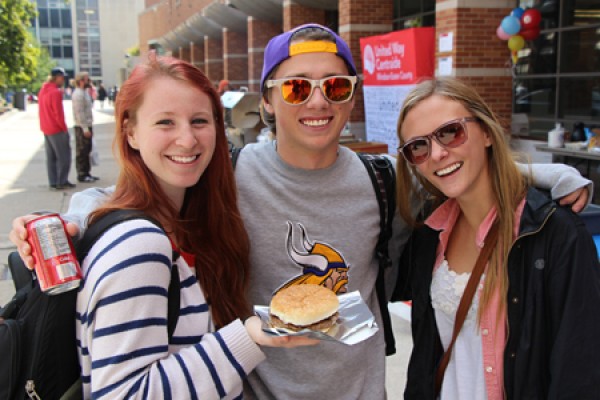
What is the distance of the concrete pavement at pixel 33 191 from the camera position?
4.35 m

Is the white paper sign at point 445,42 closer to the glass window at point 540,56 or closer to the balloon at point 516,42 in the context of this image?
the balloon at point 516,42

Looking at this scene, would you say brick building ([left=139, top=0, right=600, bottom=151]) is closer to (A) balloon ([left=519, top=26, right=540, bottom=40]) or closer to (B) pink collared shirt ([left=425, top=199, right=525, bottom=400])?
(A) balloon ([left=519, top=26, right=540, bottom=40])

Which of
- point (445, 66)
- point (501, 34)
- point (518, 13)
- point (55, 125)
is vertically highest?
point (518, 13)

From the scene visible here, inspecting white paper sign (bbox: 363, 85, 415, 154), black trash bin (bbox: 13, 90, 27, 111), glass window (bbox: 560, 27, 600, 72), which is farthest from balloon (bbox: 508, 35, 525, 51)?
black trash bin (bbox: 13, 90, 27, 111)

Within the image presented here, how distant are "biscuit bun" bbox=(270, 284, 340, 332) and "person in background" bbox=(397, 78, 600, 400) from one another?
501 mm

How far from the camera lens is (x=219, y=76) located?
3019 centimetres

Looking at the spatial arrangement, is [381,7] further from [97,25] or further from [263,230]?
[97,25]

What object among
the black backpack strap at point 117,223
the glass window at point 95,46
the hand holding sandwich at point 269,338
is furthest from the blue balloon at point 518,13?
the glass window at point 95,46

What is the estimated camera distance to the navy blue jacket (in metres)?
1.72

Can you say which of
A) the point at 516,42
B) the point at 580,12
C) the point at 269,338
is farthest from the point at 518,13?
the point at 269,338

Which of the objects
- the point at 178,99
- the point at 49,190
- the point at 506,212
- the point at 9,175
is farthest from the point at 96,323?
the point at 9,175

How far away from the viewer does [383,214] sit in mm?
2205

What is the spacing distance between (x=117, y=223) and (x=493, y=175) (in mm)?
1297

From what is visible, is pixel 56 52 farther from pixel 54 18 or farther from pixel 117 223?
pixel 117 223
